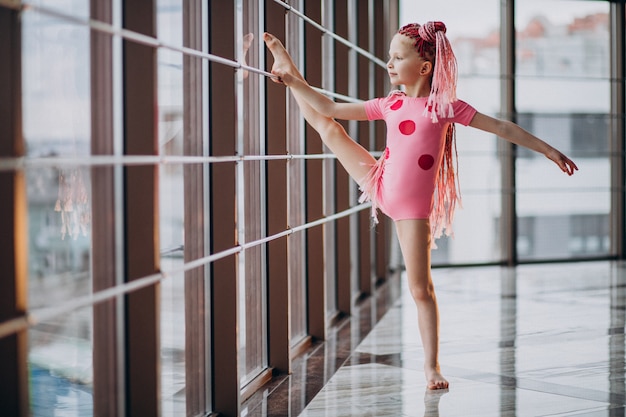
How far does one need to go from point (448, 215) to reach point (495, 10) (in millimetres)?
3680

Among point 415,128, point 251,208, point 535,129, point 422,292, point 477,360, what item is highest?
point 535,129

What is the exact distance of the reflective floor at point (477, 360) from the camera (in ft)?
8.84

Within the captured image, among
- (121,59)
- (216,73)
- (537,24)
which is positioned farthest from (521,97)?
(121,59)

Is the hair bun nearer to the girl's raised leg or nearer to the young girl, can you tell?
the young girl

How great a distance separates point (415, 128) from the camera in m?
2.72

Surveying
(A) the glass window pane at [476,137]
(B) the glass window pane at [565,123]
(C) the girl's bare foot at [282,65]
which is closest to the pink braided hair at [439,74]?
(C) the girl's bare foot at [282,65]

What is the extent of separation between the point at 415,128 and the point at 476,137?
3.72m

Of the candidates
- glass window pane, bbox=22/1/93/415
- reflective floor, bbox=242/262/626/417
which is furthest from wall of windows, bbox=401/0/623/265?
glass window pane, bbox=22/1/93/415

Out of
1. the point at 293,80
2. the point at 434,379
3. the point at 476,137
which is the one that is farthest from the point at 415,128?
the point at 476,137

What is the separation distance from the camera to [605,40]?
664 cm

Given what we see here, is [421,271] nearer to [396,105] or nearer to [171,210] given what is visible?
[396,105]

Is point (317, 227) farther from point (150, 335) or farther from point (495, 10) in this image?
point (495, 10)

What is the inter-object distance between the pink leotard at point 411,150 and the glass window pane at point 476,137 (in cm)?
350

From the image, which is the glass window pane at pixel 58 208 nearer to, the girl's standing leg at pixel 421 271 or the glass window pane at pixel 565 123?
Answer: the girl's standing leg at pixel 421 271
